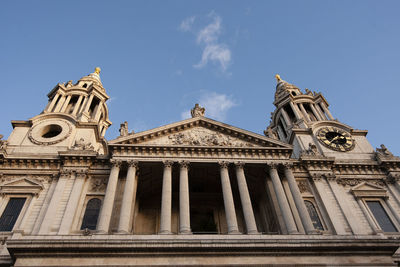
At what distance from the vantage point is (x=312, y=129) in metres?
32.1

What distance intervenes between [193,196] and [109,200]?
8.52m

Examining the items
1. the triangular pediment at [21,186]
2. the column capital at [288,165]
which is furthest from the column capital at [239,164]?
the triangular pediment at [21,186]

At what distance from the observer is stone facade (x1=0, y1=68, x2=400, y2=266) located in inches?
674

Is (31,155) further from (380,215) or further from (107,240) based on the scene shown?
(380,215)

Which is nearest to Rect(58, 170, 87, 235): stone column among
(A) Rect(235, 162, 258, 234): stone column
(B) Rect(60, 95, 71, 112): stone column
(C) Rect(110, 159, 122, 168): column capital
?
(C) Rect(110, 159, 122, 168): column capital

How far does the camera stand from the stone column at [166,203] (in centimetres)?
1934

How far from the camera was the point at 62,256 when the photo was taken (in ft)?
54.4

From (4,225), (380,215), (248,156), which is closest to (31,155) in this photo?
(4,225)

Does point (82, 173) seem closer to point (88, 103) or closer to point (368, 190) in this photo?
point (88, 103)

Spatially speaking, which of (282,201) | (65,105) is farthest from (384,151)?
(65,105)

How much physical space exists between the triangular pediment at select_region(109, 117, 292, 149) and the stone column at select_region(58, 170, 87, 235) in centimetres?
325

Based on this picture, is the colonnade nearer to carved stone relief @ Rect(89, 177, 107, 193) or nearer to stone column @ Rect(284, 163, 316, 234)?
stone column @ Rect(284, 163, 316, 234)

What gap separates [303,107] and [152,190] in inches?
798

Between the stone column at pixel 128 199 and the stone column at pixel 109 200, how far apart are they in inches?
28.4
